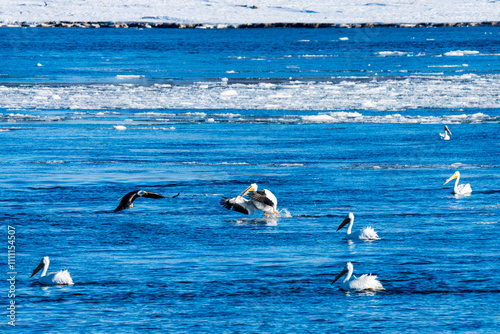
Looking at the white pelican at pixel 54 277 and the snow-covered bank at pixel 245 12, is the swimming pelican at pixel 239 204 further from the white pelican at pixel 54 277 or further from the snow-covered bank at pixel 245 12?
the snow-covered bank at pixel 245 12

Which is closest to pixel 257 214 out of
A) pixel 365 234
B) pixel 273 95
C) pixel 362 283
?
pixel 365 234

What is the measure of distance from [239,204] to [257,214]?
770 millimetres

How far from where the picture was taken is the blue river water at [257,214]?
27.9 ft

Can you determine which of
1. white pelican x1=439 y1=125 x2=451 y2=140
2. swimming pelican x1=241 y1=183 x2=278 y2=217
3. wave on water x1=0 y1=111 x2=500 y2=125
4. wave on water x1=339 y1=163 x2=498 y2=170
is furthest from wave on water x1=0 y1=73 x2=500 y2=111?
swimming pelican x1=241 y1=183 x2=278 y2=217

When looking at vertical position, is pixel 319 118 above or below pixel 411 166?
above

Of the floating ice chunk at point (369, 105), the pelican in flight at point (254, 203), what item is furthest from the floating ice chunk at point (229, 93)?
the pelican in flight at point (254, 203)

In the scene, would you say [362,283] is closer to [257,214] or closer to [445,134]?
[257,214]

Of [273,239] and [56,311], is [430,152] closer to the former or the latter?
[273,239]

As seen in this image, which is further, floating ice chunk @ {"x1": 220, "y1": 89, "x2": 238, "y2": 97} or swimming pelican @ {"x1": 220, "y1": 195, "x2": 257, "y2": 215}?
floating ice chunk @ {"x1": 220, "y1": 89, "x2": 238, "y2": 97}

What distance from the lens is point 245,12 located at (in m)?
101

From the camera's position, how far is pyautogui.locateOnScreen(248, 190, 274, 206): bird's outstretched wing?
12.1 m

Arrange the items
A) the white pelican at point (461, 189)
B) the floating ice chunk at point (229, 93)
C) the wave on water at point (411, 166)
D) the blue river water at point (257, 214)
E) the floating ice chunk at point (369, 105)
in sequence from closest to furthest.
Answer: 1. the blue river water at point (257, 214)
2. the white pelican at point (461, 189)
3. the wave on water at point (411, 166)
4. the floating ice chunk at point (369, 105)
5. the floating ice chunk at point (229, 93)

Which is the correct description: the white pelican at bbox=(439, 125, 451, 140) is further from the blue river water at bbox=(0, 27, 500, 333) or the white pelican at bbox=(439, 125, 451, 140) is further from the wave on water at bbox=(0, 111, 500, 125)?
the wave on water at bbox=(0, 111, 500, 125)

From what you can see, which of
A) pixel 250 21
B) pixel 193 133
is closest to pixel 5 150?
pixel 193 133
